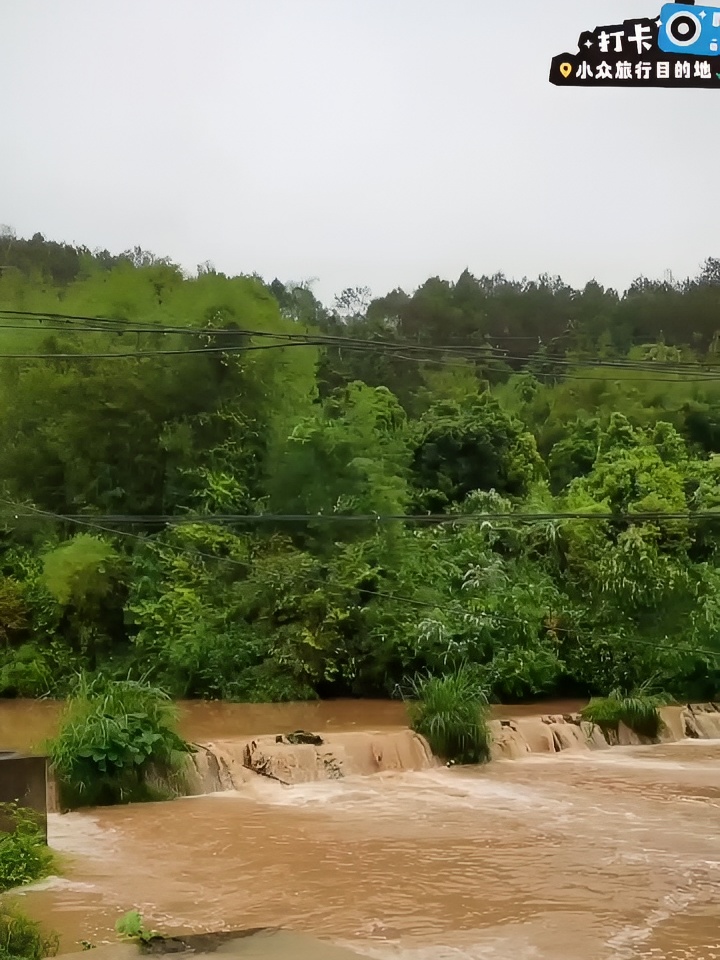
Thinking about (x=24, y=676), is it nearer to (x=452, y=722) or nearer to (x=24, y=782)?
(x=452, y=722)

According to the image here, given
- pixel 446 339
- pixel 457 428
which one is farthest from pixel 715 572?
pixel 446 339

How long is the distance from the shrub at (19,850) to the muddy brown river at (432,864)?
0.10m

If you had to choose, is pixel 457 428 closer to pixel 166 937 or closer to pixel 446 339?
pixel 446 339

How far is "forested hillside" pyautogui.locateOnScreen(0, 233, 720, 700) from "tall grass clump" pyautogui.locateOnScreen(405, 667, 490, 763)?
233 cm

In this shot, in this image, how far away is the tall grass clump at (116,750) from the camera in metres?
7.23

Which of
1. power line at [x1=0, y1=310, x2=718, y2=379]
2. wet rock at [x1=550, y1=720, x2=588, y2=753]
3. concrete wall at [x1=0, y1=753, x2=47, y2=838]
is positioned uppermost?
power line at [x1=0, y1=310, x2=718, y2=379]

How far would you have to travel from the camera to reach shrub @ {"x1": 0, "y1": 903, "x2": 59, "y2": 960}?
13.4 feet

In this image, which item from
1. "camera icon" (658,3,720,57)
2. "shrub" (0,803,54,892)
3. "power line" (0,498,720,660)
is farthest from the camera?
"power line" (0,498,720,660)

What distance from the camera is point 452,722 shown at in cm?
915

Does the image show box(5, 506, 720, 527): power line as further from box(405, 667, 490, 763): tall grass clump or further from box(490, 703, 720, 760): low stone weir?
box(405, 667, 490, 763): tall grass clump

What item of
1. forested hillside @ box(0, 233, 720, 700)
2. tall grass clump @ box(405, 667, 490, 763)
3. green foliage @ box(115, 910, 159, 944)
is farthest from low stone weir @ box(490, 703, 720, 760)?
green foliage @ box(115, 910, 159, 944)

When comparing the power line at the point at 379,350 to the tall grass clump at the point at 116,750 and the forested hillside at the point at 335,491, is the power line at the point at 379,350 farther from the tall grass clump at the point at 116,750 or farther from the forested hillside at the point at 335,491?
the tall grass clump at the point at 116,750

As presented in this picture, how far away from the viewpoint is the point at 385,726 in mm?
10188

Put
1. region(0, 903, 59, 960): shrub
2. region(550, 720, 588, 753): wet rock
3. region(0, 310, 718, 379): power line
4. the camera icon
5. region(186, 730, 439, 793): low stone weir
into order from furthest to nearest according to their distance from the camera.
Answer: region(0, 310, 718, 379): power line, region(550, 720, 588, 753): wet rock, region(186, 730, 439, 793): low stone weir, the camera icon, region(0, 903, 59, 960): shrub
